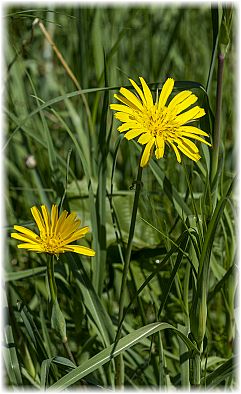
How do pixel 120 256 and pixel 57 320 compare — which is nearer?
pixel 57 320

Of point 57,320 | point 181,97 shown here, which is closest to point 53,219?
point 57,320

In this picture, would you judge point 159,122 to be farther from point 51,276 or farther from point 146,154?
point 51,276

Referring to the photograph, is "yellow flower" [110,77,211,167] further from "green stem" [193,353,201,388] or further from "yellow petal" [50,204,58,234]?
"green stem" [193,353,201,388]

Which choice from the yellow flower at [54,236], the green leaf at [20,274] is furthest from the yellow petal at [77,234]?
the green leaf at [20,274]

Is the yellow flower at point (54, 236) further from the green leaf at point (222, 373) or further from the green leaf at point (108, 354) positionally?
the green leaf at point (222, 373)

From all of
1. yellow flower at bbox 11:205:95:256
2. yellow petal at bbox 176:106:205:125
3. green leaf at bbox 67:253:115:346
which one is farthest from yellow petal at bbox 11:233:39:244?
yellow petal at bbox 176:106:205:125

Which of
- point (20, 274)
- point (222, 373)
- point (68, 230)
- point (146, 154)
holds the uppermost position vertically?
point (146, 154)
